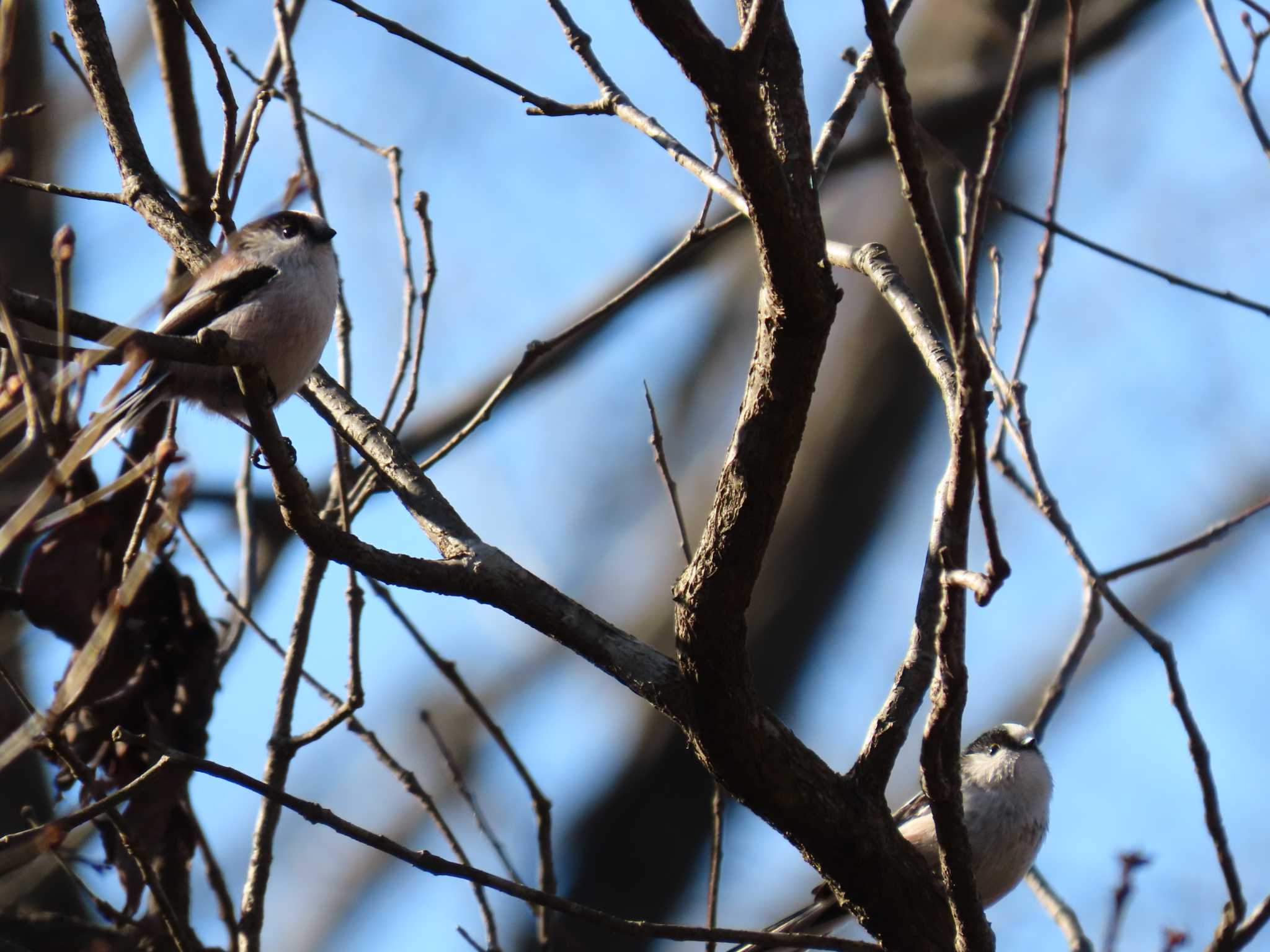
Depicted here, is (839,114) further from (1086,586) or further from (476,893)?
(476,893)

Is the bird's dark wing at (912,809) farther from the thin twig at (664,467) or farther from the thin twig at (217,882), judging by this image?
the thin twig at (217,882)

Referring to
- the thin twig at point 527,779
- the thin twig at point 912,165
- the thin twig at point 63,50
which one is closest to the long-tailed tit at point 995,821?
the thin twig at point 527,779

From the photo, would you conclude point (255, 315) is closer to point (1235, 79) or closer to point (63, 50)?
point (63, 50)

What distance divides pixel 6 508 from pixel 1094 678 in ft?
18.3

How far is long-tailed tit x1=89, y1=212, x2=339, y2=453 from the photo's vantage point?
3037 millimetres

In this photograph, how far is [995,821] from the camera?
390 centimetres

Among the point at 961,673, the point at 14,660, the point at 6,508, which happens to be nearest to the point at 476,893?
the point at 961,673

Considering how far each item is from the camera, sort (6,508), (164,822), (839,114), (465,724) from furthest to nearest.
→ (465,724) → (6,508) → (164,822) → (839,114)

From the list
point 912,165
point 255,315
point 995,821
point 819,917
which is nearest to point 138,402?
point 255,315

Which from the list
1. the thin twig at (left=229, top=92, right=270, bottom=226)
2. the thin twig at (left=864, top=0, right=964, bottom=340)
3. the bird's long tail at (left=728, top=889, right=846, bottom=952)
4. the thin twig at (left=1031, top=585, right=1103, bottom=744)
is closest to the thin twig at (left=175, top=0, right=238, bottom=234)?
the thin twig at (left=229, top=92, right=270, bottom=226)

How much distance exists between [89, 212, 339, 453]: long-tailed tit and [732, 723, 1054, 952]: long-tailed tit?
2098mm

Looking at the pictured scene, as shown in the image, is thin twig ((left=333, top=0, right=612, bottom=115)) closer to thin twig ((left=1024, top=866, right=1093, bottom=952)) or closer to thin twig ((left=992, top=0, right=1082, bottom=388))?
thin twig ((left=992, top=0, right=1082, bottom=388))

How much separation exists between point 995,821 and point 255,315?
2.64 m

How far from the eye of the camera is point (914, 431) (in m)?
6.03
